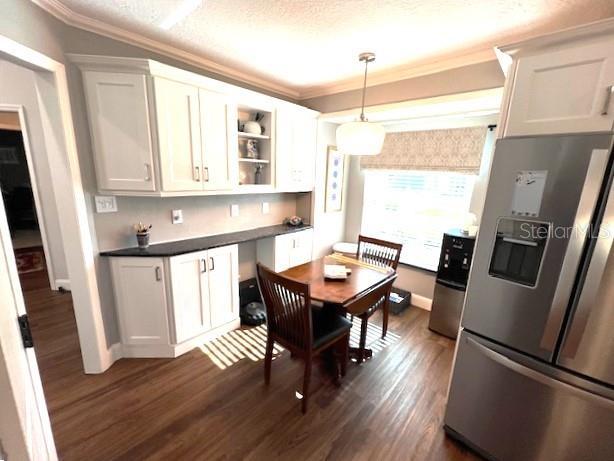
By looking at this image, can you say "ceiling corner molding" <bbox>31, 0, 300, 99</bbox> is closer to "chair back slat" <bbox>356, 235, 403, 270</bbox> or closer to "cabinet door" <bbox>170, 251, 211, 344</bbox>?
"cabinet door" <bbox>170, 251, 211, 344</bbox>

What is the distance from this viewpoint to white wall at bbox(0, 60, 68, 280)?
2803 millimetres

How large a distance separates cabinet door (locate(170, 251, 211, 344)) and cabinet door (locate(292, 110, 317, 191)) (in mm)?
1450

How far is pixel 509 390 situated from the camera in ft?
4.81

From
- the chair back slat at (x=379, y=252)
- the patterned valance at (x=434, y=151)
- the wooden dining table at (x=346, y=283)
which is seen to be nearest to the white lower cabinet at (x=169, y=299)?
the wooden dining table at (x=346, y=283)

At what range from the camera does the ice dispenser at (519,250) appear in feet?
4.39

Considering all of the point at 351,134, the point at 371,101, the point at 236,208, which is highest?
the point at 371,101

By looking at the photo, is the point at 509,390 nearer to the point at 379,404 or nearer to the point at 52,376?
the point at 379,404

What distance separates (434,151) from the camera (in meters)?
3.12

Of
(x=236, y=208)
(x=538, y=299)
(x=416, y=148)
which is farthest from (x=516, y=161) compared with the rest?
(x=236, y=208)

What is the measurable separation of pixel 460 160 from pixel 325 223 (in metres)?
1.78

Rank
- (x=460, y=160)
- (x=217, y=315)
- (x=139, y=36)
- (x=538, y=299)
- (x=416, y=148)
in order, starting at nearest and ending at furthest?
1. (x=538, y=299)
2. (x=139, y=36)
3. (x=217, y=315)
4. (x=460, y=160)
5. (x=416, y=148)

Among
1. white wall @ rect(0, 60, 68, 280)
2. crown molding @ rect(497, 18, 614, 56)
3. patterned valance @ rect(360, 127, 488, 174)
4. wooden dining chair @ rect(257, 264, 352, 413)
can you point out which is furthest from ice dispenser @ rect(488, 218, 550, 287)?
white wall @ rect(0, 60, 68, 280)

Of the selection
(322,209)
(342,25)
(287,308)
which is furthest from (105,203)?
(322,209)

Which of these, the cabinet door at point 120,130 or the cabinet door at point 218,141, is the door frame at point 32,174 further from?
the cabinet door at point 218,141
